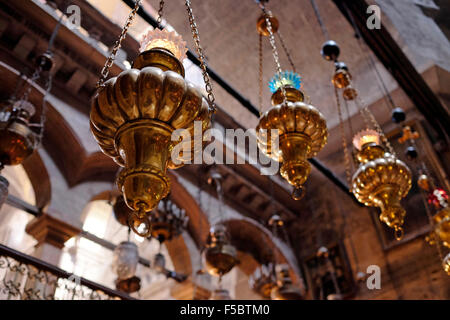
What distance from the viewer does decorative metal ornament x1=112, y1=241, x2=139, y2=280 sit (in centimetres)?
491

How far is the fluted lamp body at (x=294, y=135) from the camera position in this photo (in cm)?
205

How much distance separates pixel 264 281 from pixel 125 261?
2.47 meters

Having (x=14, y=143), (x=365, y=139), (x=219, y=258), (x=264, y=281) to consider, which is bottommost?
(x=365, y=139)

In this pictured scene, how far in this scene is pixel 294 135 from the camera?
213cm

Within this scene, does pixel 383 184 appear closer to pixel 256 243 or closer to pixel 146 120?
pixel 146 120

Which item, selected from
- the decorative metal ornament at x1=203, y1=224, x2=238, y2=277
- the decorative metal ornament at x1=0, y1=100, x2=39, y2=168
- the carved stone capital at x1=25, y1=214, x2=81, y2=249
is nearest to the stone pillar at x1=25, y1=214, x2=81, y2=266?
the carved stone capital at x1=25, y1=214, x2=81, y2=249

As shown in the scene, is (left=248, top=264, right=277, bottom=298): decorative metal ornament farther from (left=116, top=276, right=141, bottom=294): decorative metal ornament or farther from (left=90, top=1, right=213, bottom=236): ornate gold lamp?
(left=90, top=1, right=213, bottom=236): ornate gold lamp

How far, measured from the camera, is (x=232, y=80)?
27.6 feet

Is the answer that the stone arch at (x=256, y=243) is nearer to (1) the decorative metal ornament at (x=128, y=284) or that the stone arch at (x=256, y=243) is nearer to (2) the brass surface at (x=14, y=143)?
(1) the decorative metal ornament at (x=128, y=284)

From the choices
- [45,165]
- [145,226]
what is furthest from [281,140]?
[45,165]

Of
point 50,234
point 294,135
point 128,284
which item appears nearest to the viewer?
point 294,135

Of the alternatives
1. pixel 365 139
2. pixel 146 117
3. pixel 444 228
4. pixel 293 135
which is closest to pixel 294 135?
pixel 293 135

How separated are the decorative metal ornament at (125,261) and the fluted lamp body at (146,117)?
3870 millimetres

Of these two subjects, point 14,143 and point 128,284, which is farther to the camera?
point 128,284
